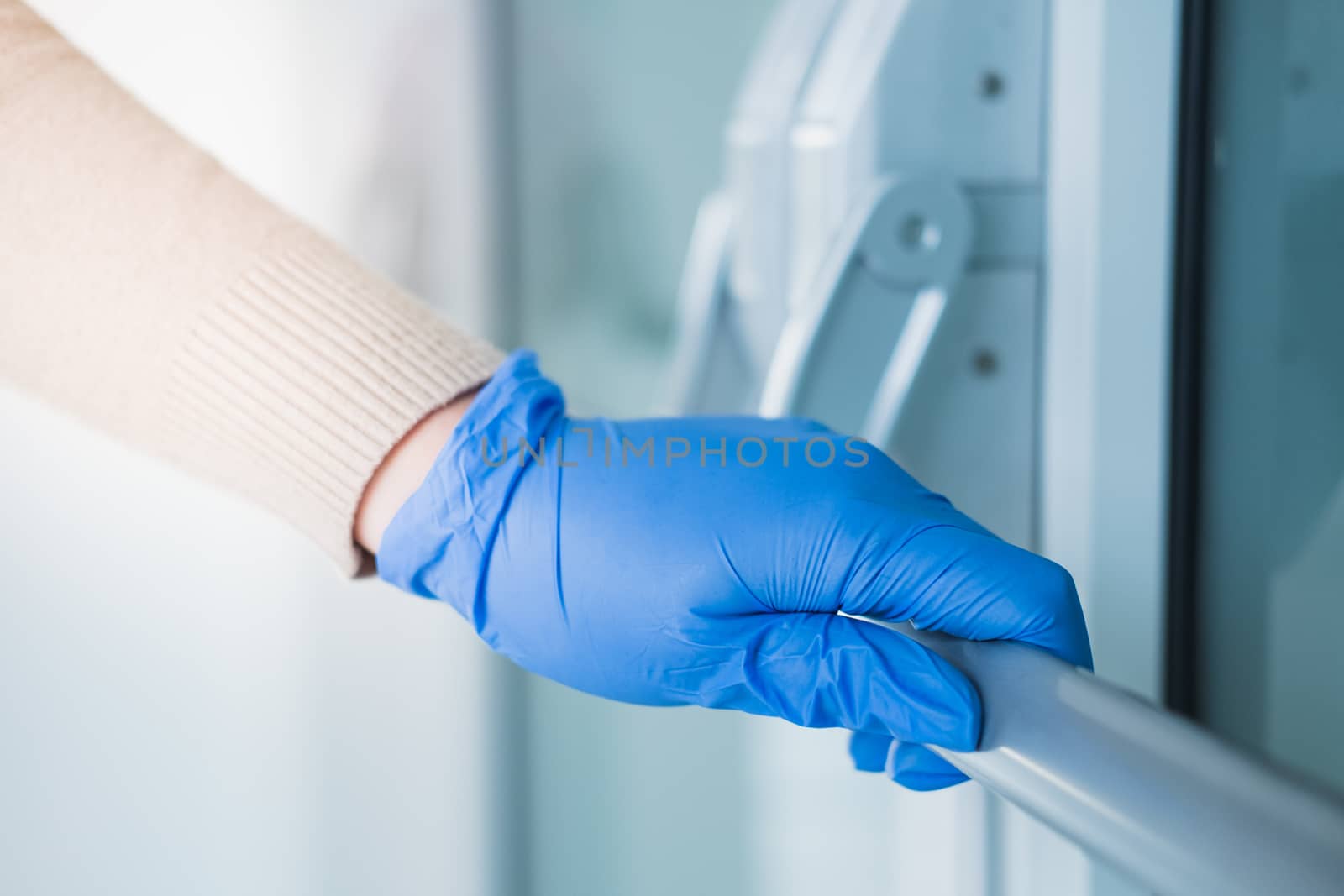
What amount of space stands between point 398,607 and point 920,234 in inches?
35.2

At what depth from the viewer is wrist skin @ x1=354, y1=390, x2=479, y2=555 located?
564 millimetres

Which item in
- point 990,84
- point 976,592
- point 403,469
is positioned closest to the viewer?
point 976,592

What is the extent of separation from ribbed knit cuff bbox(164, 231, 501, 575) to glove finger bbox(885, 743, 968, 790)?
30cm

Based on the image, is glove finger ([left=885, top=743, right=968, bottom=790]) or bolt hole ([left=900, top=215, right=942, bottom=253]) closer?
glove finger ([left=885, top=743, right=968, bottom=790])

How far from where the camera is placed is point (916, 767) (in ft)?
1.67

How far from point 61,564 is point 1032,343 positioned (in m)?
1.07

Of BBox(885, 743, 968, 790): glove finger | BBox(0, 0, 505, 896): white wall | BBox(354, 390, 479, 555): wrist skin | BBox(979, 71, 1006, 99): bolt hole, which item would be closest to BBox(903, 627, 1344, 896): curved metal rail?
BBox(885, 743, 968, 790): glove finger

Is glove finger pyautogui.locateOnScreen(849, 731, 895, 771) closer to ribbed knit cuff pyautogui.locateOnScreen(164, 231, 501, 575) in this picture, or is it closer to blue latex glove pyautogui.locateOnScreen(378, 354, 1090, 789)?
blue latex glove pyautogui.locateOnScreen(378, 354, 1090, 789)

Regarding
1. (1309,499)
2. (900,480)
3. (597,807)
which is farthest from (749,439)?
(597,807)

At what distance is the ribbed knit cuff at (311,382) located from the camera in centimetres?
57

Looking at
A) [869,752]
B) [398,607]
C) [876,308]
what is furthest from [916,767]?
[398,607]

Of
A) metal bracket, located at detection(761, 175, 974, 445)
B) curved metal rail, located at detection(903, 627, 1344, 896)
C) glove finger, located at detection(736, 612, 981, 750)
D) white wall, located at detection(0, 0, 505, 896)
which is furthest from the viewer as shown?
white wall, located at detection(0, 0, 505, 896)

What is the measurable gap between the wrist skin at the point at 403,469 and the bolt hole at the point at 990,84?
1.34 ft

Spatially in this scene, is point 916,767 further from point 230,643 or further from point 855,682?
point 230,643
